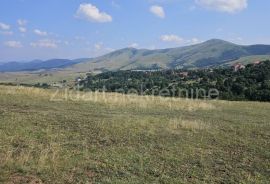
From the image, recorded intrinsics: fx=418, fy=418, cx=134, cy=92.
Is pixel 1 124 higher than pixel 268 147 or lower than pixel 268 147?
higher

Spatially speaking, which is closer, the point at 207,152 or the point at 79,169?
the point at 79,169

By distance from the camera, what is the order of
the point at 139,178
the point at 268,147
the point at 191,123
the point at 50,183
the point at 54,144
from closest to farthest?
the point at 50,183, the point at 139,178, the point at 54,144, the point at 268,147, the point at 191,123

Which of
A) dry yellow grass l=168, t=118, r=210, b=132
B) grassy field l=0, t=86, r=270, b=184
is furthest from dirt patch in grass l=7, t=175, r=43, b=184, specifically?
dry yellow grass l=168, t=118, r=210, b=132

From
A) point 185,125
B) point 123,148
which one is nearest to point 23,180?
point 123,148

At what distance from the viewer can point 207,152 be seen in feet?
54.6

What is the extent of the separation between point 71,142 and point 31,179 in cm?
455

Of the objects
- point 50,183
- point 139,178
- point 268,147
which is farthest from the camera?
point 268,147

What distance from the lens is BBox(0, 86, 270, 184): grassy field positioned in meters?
13.1

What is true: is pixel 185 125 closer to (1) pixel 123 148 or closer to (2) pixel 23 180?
(1) pixel 123 148

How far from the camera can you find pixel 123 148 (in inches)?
640

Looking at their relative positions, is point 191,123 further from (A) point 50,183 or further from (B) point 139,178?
(A) point 50,183

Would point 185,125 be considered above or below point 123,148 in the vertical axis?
below

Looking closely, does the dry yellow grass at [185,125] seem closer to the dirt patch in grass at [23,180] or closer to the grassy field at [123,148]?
the grassy field at [123,148]

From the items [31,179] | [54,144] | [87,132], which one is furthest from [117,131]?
[31,179]
